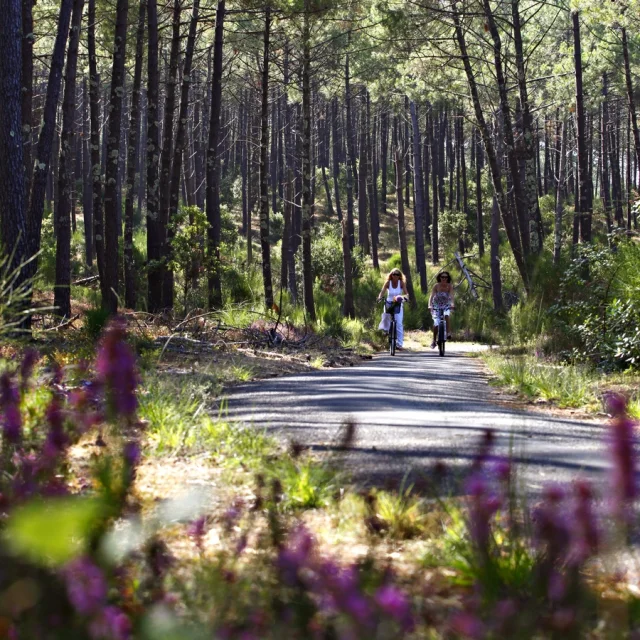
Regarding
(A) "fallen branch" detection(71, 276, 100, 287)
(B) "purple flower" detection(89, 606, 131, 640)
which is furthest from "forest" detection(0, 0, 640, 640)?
(A) "fallen branch" detection(71, 276, 100, 287)

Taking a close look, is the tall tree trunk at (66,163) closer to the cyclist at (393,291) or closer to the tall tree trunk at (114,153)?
the tall tree trunk at (114,153)

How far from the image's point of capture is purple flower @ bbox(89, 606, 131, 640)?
1752 millimetres

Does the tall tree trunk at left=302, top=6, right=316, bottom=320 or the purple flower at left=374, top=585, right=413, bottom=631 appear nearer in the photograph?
the purple flower at left=374, top=585, right=413, bottom=631

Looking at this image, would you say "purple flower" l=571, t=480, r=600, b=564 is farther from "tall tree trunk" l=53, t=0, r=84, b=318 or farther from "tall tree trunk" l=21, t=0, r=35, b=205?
"tall tree trunk" l=21, t=0, r=35, b=205

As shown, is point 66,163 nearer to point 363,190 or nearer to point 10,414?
point 10,414

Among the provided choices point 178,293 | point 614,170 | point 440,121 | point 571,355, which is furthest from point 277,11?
point 440,121

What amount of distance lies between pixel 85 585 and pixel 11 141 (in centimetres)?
1110

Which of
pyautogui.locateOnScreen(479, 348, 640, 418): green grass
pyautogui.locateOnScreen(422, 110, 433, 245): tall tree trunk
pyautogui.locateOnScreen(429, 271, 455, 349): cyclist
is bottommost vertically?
pyautogui.locateOnScreen(479, 348, 640, 418): green grass

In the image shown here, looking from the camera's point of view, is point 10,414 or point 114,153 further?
point 114,153

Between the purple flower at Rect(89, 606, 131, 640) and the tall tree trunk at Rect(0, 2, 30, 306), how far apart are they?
413 inches

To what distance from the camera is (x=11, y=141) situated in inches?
469

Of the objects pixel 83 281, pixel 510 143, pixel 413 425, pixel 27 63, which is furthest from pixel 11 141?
pixel 83 281

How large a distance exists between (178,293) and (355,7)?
30.4 ft

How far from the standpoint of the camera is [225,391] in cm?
817
